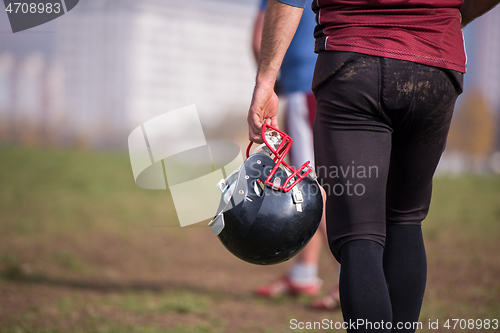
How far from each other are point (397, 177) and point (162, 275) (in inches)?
97.8

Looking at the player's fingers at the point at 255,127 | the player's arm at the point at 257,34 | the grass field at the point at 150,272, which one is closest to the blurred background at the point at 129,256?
the grass field at the point at 150,272

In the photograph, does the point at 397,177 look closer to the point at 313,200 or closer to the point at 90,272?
the point at 313,200

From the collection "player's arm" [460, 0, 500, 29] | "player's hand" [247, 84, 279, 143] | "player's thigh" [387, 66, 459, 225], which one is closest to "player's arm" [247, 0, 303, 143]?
"player's hand" [247, 84, 279, 143]

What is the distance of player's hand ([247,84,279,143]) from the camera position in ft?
4.00

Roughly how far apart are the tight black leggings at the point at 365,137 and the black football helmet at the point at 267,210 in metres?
0.08

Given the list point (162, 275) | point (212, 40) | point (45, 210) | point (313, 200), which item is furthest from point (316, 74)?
point (212, 40)

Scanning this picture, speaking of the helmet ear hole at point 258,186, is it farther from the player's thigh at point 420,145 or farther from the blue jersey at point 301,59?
the blue jersey at point 301,59

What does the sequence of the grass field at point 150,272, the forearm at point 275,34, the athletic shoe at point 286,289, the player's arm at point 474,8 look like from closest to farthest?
the forearm at point 275,34 → the player's arm at point 474,8 → the grass field at point 150,272 → the athletic shoe at point 286,289

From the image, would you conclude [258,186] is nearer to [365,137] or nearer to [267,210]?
[267,210]

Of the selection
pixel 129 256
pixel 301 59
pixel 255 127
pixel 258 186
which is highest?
pixel 255 127

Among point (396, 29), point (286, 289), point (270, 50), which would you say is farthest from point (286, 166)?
point (286, 289)

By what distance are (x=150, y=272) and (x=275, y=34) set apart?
2.66 metres

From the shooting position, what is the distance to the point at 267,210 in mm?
1169

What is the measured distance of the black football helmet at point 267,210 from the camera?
1175mm
